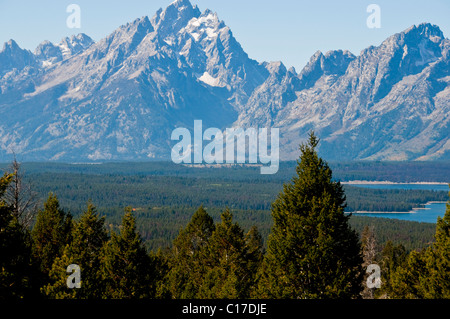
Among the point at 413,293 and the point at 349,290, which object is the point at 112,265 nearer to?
the point at 349,290

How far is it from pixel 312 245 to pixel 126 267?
1444cm

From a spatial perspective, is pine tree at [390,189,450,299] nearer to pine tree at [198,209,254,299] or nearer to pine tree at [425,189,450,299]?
pine tree at [425,189,450,299]

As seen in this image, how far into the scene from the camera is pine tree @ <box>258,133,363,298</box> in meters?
31.7

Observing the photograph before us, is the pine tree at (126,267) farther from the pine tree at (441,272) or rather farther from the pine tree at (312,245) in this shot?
the pine tree at (441,272)

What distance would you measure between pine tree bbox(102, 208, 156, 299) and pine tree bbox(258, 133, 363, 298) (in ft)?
34.1

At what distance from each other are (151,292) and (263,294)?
421 inches

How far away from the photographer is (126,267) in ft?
129

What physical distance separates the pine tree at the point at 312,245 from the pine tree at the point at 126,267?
1038cm
